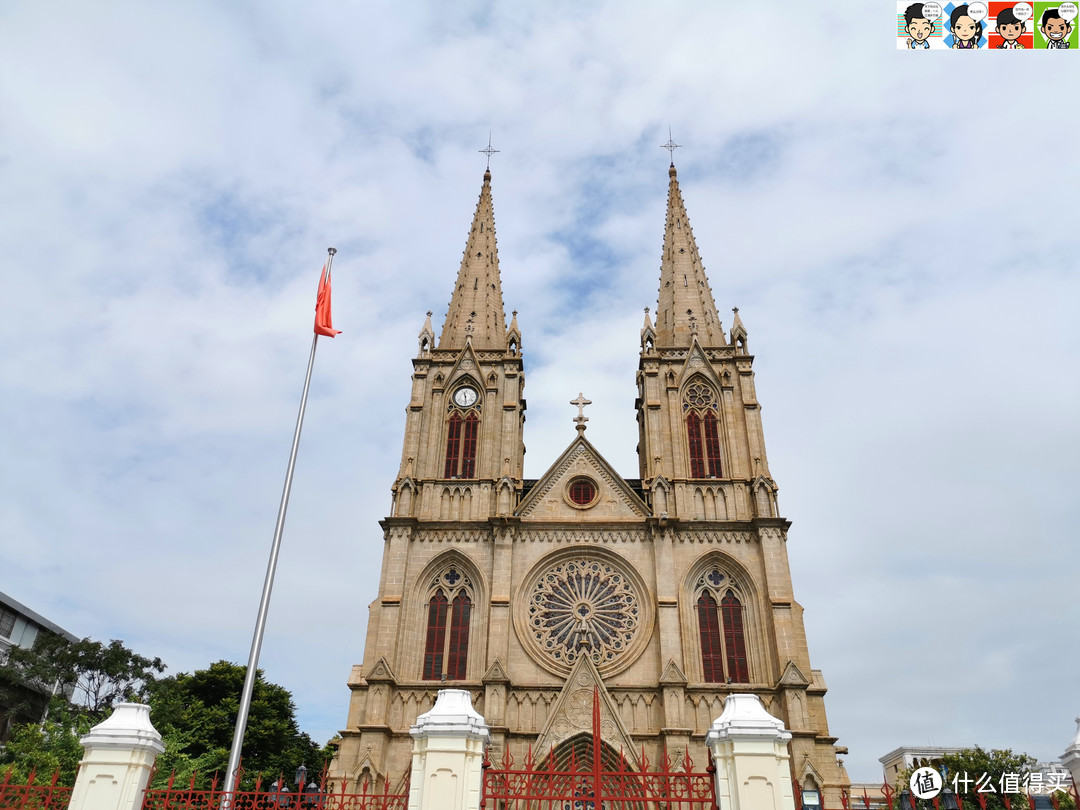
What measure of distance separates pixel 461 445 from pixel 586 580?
876 centimetres

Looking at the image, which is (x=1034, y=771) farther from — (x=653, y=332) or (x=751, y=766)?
(x=751, y=766)

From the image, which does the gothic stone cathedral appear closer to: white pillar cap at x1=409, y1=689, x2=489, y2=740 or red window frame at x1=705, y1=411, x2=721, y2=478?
red window frame at x1=705, y1=411, x2=721, y2=478

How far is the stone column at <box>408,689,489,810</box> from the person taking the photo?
9836mm

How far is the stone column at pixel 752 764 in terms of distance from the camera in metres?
9.75

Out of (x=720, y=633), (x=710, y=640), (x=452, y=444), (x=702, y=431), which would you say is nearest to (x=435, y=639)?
(x=452, y=444)

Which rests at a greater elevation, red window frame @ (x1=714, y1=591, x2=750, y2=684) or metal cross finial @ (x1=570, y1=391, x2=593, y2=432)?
metal cross finial @ (x1=570, y1=391, x2=593, y2=432)

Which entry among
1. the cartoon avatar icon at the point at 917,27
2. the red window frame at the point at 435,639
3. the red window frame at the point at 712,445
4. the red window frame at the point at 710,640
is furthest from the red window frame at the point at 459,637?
the cartoon avatar icon at the point at 917,27

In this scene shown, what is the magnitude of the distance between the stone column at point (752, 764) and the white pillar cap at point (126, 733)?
25.3 feet

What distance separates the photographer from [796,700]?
27.4 metres

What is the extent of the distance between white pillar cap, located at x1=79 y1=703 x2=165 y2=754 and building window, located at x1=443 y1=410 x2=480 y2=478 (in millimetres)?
23654

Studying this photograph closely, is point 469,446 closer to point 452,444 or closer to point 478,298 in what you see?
point 452,444

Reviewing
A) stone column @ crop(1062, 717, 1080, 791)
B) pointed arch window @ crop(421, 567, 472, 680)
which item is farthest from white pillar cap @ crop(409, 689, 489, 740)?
pointed arch window @ crop(421, 567, 472, 680)

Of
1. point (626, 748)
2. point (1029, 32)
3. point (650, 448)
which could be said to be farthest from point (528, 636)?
point (1029, 32)

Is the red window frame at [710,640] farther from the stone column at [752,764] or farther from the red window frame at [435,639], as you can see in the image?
the stone column at [752,764]
